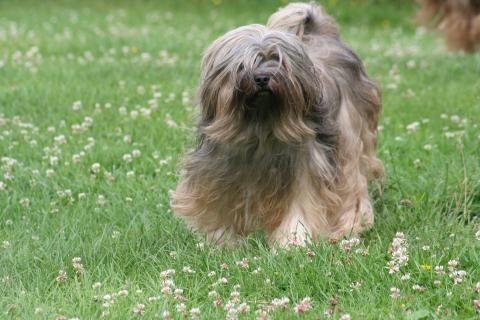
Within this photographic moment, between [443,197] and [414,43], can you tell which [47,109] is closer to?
[443,197]

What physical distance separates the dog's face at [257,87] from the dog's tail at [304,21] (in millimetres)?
1130

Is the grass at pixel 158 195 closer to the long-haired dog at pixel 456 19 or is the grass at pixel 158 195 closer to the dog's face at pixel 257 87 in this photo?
the long-haired dog at pixel 456 19

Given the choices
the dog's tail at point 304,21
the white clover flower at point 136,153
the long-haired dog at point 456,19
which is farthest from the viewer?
the long-haired dog at point 456,19

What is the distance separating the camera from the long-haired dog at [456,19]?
1252 cm

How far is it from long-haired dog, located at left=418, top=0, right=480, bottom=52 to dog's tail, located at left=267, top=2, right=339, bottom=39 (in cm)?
566

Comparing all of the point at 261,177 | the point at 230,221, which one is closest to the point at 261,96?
the point at 261,177

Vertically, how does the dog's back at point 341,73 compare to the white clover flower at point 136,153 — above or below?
above

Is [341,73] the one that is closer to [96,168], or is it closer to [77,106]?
[96,168]

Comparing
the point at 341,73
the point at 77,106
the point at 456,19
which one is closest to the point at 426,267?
the point at 341,73

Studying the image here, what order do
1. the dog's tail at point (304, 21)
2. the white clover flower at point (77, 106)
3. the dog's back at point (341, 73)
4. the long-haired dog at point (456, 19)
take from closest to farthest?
the dog's back at point (341, 73) → the dog's tail at point (304, 21) → the white clover flower at point (77, 106) → the long-haired dog at point (456, 19)

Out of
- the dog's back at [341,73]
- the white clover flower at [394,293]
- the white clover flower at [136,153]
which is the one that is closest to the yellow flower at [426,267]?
the white clover flower at [394,293]

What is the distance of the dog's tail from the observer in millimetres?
7016

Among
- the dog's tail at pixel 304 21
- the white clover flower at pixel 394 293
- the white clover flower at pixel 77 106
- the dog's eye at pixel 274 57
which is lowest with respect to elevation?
the white clover flower at pixel 77 106

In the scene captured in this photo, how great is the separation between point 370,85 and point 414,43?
9714 millimetres
